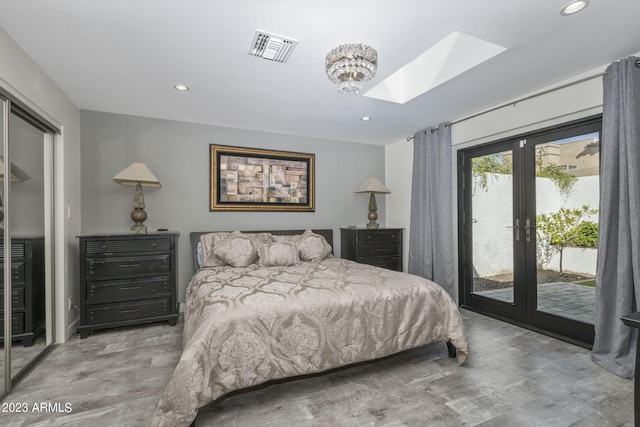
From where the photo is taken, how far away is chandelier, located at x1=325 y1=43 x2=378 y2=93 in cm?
190

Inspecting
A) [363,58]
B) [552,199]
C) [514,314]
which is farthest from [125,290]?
[552,199]

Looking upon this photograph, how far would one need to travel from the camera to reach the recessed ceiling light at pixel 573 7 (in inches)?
68.0

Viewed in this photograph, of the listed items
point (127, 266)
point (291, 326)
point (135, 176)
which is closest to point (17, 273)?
point (127, 266)

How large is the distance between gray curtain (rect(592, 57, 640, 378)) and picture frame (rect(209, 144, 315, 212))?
316 centimetres

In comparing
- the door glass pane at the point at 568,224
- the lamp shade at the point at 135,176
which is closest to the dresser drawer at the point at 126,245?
the lamp shade at the point at 135,176

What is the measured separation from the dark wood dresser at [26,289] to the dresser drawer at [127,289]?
410 millimetres

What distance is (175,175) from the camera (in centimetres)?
379

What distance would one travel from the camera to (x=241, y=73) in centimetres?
254

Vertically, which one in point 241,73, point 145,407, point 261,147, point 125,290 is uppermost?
point 241,73

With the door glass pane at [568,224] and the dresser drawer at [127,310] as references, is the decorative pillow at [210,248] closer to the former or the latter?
the dresser drawer at [127,310]

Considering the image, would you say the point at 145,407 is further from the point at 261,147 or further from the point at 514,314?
the point at 514,314

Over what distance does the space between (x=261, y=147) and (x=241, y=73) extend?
1686 mm

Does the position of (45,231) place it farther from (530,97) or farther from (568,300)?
(568,300)

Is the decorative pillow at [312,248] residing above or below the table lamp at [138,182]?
below
